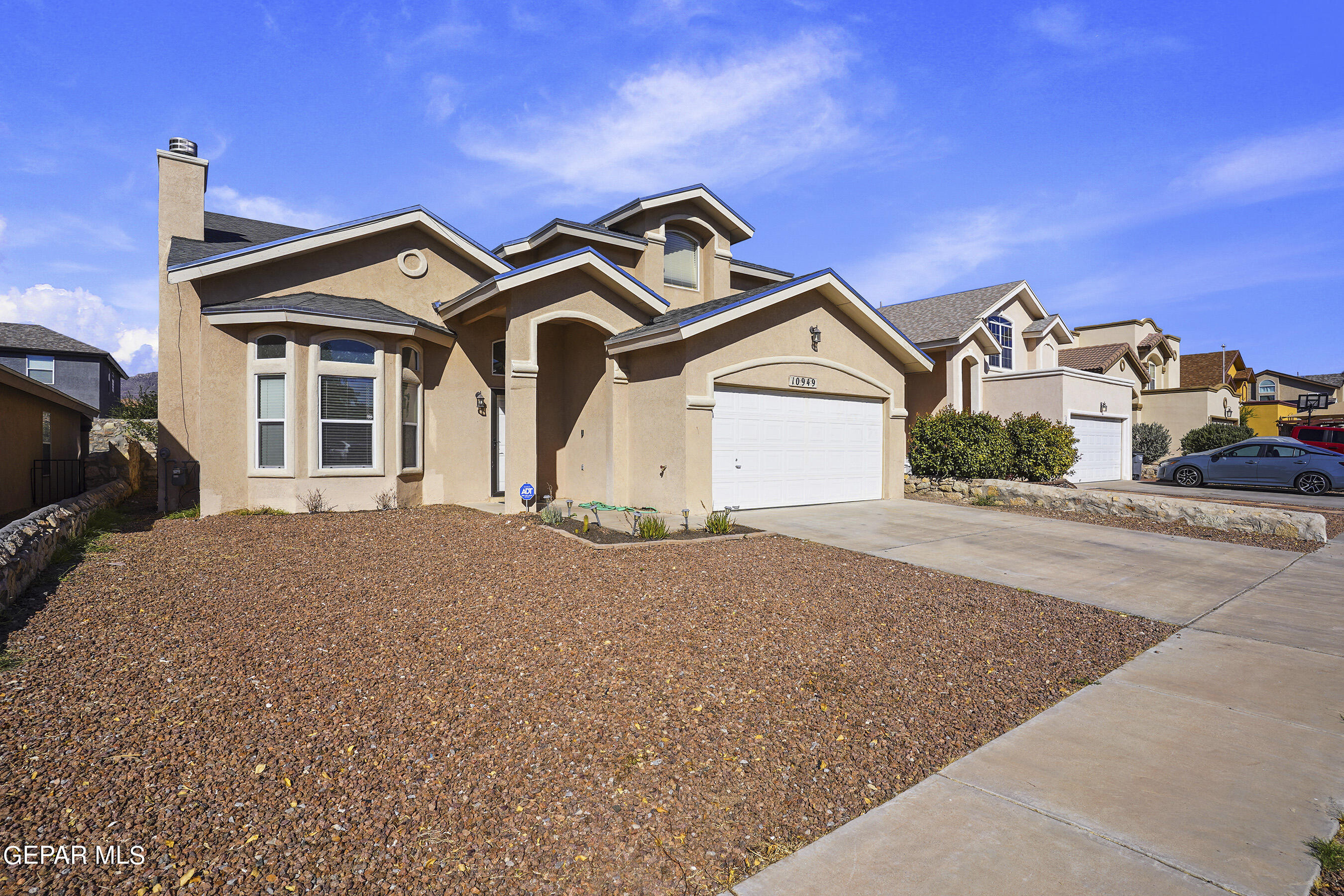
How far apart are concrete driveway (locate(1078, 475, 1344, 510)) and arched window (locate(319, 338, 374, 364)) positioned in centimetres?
1593

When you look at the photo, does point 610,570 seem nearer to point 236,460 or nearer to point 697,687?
point 697,687

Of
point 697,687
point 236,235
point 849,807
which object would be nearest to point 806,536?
point 697,687

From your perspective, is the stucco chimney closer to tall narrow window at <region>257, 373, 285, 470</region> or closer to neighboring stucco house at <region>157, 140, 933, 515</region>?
neighboring stucco house at <region>157, 140, 933, 515</region>

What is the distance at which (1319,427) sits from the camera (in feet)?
72.6

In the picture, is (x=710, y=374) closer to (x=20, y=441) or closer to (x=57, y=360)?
(x=20, y=441)

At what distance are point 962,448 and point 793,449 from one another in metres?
5.03

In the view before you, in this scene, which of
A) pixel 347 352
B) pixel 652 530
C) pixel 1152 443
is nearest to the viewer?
pixel 652 530

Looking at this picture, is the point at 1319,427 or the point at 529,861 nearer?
the point at 529,861

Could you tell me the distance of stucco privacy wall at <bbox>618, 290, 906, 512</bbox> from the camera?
11656mm

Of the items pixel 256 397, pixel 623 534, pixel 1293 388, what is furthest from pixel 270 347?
pixel 1293 388

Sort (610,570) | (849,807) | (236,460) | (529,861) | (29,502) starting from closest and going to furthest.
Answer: (529,861) < (849,807) < (610,570) < (236,460) < (29,502)

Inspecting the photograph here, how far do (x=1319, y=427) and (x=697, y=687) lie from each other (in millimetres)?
27934

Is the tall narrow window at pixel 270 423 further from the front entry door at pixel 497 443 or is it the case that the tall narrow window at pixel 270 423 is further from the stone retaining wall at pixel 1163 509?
the stone retaining wall at pixel 1163 509

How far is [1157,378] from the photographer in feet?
111
